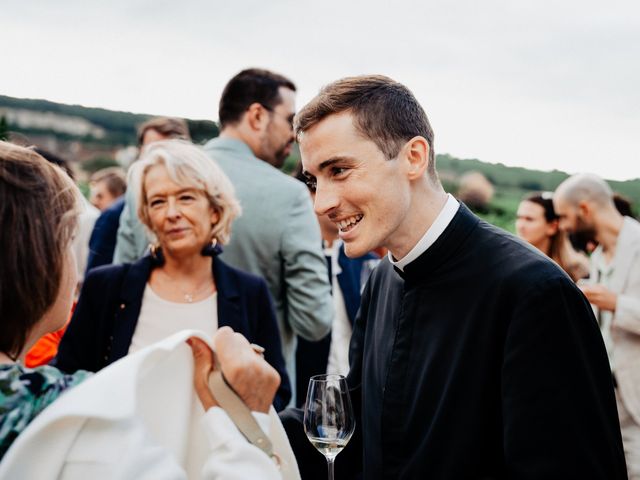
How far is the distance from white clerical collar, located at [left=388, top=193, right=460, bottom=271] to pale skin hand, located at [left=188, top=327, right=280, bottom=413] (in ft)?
1.95

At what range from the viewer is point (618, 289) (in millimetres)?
4312

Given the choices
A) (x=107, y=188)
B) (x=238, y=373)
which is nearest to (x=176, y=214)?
(x=238, y=373)

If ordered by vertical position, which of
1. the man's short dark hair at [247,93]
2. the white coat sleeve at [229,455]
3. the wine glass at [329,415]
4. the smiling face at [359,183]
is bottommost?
the wine glass at [329,415]

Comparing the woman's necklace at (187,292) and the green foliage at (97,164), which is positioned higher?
the woman's necklace at (187,292)

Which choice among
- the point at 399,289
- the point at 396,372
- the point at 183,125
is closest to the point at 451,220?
the point at 399,289

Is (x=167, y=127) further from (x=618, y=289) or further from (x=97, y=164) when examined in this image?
(x=618, y=289)

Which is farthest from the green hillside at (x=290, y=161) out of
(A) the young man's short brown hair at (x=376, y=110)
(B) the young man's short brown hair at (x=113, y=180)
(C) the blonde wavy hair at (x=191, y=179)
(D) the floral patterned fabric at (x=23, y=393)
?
(D) the floral patterned fabric at (x=23, y=393)

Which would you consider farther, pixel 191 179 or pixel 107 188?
pixel 107 188

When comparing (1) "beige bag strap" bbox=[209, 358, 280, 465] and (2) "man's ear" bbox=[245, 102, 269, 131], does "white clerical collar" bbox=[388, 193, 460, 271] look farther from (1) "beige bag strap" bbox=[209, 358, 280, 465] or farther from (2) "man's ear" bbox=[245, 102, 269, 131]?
(2) "man's ear" bbox=[245, 102, 269, 131]

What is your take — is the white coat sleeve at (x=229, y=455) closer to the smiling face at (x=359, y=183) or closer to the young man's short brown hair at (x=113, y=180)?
the smiling face at (x=359, y=183)

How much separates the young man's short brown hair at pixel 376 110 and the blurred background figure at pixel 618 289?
267cm

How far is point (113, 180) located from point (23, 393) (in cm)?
576

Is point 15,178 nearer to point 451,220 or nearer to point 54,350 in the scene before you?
point 451,220

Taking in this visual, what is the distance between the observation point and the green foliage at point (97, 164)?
7.60 m
